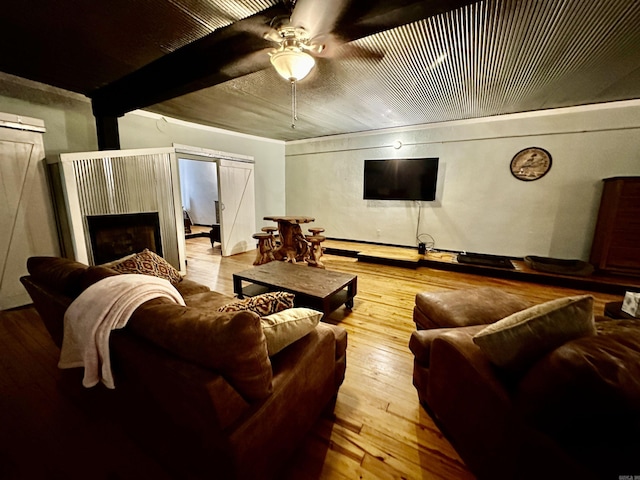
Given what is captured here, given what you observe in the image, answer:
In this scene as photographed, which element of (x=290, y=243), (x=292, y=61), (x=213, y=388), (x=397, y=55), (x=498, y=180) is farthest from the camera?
(x=290, y=243)

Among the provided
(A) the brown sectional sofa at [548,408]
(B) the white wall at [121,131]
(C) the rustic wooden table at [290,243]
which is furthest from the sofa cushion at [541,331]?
(B) the white wall at [121,131]

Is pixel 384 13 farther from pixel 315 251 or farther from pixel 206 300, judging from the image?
pixel 315 251

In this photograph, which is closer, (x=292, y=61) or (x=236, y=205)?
(x=292, y=61)

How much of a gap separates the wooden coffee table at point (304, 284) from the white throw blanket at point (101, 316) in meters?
1.27

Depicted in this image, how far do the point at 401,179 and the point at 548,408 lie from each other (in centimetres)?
451

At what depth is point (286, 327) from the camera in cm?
112

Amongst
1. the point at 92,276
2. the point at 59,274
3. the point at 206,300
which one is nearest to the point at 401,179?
the point at 206,300

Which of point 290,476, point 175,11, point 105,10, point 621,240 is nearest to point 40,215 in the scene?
point 105,10

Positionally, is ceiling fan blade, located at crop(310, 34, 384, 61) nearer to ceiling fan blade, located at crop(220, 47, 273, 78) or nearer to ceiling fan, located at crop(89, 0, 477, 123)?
ceiling fan, located at crop(89, 0, 477, 123)

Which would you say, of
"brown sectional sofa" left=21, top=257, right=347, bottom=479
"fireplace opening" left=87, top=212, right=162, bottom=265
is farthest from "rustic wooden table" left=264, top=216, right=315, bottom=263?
"brown sectional sofa" left=21, top=257, right=347, bottom=479

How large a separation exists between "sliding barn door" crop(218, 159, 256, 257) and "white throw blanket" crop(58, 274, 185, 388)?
12.8 ft

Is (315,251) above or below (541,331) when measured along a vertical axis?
below

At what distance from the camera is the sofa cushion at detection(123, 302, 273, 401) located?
2.67 feet

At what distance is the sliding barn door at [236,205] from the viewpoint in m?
4.93
